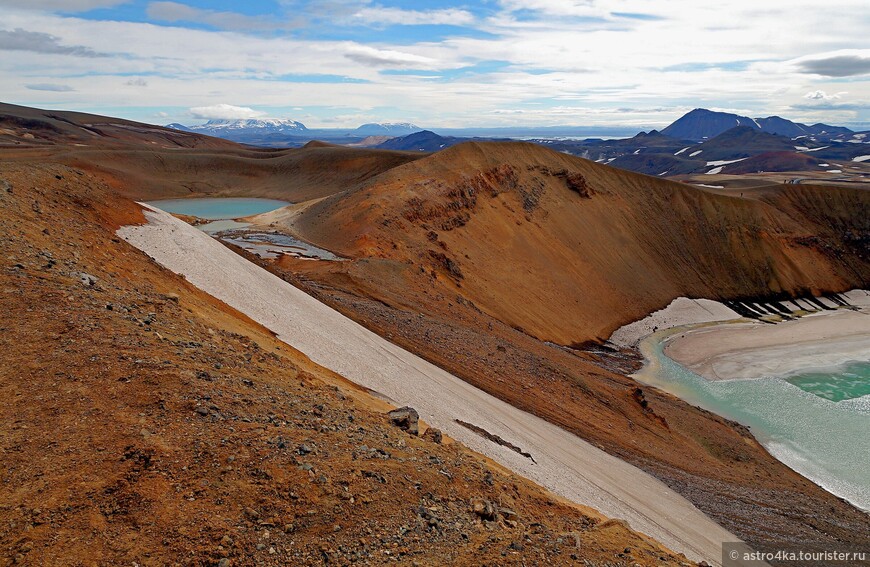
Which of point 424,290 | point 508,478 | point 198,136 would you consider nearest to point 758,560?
point 508,478

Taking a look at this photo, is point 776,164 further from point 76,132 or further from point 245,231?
point 76,132

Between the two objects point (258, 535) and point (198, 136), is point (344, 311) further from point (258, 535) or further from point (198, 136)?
point (198, 136)

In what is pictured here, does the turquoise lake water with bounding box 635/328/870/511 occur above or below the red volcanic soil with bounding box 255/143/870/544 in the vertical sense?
below

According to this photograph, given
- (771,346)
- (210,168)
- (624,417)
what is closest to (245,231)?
(624,417)

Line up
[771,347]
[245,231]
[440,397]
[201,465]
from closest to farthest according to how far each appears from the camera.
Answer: [201,465]
[440,397]
[245,231]
[771,347]

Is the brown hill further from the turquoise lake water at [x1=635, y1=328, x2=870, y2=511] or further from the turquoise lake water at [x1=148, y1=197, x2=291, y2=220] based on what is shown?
the turquoise lake water at [x1=148, y1=197, x2=291, y2=220]

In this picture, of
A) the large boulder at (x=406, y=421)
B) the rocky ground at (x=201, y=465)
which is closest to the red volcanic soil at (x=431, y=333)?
the rocky ground at (x=201, y=465)

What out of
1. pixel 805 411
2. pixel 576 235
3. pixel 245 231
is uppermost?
pixel 576 235

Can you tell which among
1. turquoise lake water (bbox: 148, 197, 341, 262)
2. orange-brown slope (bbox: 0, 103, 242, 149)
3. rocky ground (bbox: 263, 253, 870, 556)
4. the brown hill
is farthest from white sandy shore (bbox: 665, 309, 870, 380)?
the brown hill
